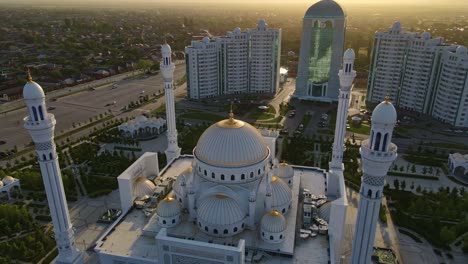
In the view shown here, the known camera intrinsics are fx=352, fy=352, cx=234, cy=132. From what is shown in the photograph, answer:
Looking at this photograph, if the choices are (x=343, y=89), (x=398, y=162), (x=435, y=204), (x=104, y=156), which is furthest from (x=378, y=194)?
(x=104, y=156)

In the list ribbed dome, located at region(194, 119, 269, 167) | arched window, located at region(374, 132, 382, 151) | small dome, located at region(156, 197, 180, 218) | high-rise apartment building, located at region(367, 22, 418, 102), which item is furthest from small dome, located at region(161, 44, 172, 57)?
high-rise apartment building, located at region(367, 22, 418, 102)

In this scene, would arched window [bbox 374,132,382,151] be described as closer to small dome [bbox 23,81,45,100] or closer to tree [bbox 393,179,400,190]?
small dome [bbox 23,81,45,100]

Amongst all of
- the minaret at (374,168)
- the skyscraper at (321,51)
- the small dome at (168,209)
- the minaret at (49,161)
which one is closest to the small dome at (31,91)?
the minaret at (49,161)

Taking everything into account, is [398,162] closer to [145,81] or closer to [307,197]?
[307,197]

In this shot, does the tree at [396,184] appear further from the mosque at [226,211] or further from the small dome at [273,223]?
the small dome at [273,223]

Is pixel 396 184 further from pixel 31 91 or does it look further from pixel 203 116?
pixel 31 91

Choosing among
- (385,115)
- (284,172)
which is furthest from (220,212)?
(385,115)
